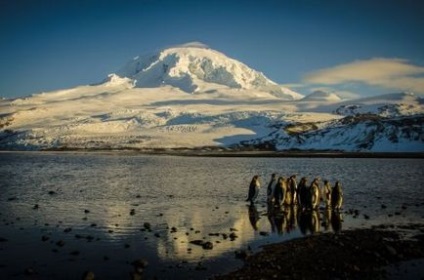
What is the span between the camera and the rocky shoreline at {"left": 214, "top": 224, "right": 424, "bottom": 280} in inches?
671

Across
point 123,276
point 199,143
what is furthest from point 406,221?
point 199,143

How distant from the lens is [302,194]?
32156 mm

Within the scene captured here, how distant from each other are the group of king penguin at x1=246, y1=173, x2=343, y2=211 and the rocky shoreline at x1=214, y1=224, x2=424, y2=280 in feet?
25.0

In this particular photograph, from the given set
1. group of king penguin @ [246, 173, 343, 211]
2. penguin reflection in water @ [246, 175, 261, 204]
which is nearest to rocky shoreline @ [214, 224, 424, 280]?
group of king penguin @ [246, 173, 343, 211]

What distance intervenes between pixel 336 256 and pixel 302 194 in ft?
42.8

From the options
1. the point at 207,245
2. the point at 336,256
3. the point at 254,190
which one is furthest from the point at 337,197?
the point at 207,245

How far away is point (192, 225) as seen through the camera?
26234mm

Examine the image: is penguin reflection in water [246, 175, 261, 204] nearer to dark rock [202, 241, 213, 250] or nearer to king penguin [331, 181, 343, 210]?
king penguin [331, 181, 343, 210]

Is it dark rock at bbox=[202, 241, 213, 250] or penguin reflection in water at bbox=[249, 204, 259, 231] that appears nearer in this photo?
dark rock at bbox=[202, 241, 213, 250]

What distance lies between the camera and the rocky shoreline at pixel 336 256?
17.0 metres

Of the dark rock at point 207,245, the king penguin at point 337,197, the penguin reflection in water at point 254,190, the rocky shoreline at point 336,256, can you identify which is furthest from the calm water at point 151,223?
the rocky shoreline at point 336,256

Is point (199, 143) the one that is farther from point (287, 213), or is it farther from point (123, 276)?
point (123, 276)

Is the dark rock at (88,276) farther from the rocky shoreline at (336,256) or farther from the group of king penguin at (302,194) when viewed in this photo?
the group of king penguin at (302,194)

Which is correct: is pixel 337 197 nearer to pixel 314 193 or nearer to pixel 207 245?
pixel 314 193
